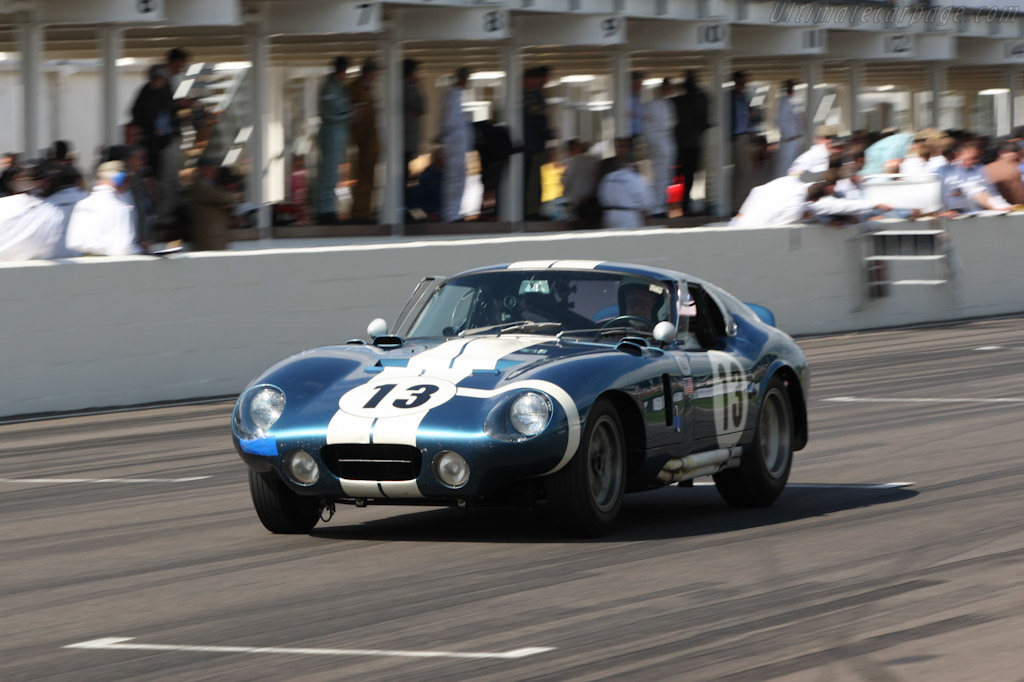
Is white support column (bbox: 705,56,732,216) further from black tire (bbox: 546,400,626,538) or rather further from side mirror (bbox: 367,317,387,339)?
black tire (bbox: 546,400,626,538)

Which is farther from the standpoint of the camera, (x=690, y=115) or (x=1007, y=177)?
(x=1007, y=177)

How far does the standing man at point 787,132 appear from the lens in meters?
25.5

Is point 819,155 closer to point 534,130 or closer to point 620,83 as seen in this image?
point 534,130

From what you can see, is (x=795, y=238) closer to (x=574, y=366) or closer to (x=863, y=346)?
(x=863, y=346)

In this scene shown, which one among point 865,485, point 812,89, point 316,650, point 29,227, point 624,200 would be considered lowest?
point 865,485

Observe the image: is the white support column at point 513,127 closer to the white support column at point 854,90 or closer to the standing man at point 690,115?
the standing man at point 690,115

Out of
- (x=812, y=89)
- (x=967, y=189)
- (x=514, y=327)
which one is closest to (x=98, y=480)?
(x=514, y=327)

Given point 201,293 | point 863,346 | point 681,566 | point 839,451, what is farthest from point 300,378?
point 863,346

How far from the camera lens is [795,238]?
1997 centimetres

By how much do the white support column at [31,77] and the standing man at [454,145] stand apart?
14.0 feet

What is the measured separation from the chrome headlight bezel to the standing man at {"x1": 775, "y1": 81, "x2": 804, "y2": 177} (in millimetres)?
18502

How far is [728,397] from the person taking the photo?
8516mm

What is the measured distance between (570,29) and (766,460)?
1579 centimetres

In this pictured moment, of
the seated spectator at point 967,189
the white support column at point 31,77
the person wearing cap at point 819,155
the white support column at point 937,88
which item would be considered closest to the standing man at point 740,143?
the seated spectator at point 967,189
